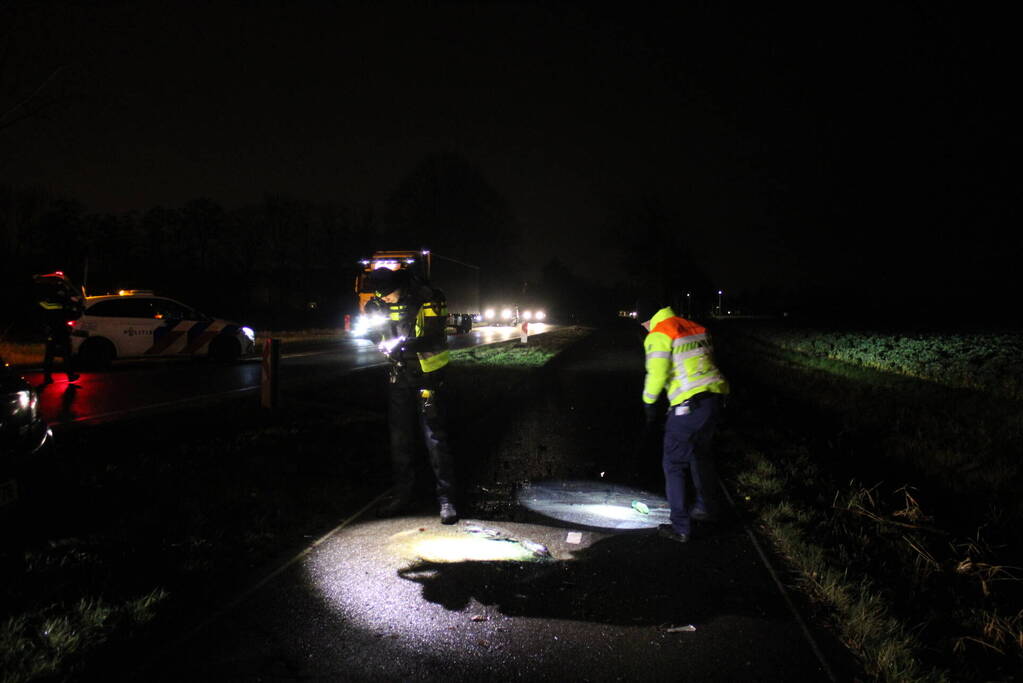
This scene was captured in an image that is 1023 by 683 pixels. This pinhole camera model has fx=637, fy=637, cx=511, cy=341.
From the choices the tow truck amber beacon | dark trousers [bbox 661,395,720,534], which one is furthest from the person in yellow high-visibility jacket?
the tow truck amber beacon

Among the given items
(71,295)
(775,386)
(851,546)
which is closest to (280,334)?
(71,295)

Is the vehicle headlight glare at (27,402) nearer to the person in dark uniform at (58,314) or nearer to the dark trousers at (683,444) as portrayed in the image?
the dark trousers at (683,444)

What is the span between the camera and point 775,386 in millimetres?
16266

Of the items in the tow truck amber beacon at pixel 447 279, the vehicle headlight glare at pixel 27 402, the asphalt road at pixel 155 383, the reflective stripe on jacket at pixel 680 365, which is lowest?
the asphalt road at pixel 155 383

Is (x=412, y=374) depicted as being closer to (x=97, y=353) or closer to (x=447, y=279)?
(x=97, y=353)

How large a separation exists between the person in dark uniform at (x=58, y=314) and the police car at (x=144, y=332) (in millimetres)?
2532

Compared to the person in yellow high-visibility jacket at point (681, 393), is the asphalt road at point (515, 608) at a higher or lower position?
lower

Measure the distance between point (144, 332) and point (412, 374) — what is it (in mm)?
12664

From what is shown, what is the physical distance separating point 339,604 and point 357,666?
70 cm

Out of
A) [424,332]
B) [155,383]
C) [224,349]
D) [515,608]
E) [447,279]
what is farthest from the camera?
[447,279]

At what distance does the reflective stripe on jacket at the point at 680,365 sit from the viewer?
4719 millimetres

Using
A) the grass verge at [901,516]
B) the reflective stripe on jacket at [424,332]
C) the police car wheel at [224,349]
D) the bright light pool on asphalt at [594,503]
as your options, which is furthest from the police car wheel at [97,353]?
the grass verge at [901,516]

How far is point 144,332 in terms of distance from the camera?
15141 millimetres

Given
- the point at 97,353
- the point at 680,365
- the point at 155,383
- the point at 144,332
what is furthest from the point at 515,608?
→ the point at 144,332
